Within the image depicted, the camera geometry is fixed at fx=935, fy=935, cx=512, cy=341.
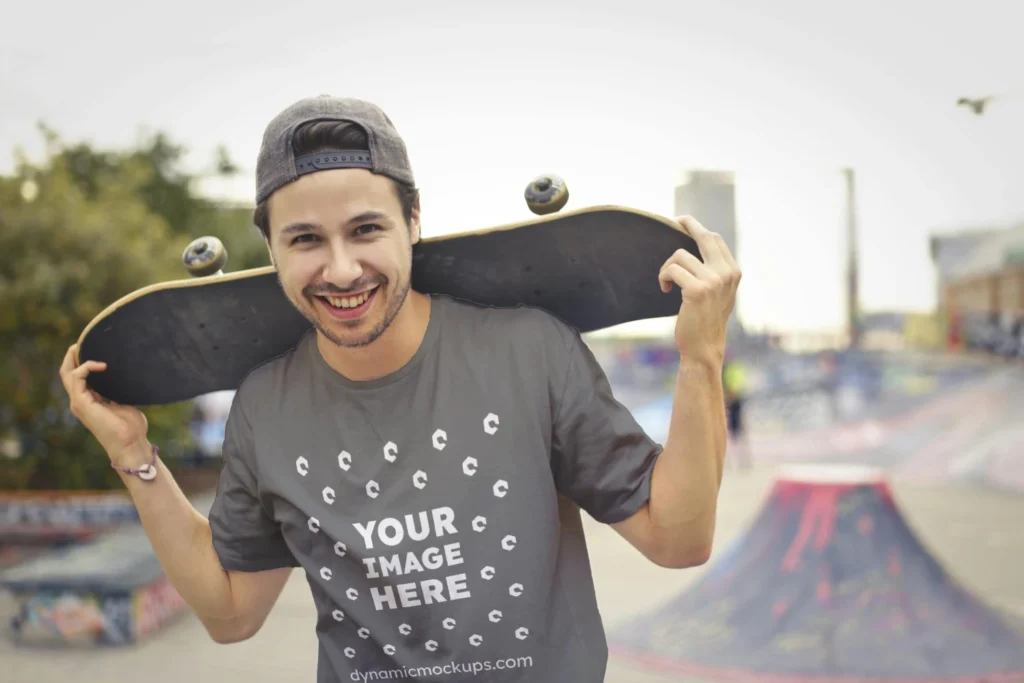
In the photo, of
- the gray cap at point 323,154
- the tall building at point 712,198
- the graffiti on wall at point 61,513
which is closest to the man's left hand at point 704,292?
the gray cap at point 323,154

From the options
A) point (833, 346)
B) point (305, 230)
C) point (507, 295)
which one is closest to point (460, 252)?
point (507, 295)

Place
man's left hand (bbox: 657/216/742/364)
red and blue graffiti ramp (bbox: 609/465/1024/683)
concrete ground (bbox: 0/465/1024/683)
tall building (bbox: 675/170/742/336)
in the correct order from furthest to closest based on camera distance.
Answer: concrete ground (bbox: 0/465/1024/683) < red and blue graffiti ramp (bbox: 609/465/1024/683) < tall building (bbox: 675/170/742/336) < man's left hand (bbox: 657/216/742/364)

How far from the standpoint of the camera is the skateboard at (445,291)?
4.91 feet

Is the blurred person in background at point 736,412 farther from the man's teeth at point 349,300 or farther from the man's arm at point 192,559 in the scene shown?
the man's teeth at point 349,300

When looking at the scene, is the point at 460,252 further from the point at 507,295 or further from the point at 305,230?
the point at 305,230

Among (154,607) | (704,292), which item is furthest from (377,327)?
(154,607)

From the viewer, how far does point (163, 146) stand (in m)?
12.1

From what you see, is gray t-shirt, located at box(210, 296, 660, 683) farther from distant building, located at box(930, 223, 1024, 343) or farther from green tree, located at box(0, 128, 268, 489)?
distant building, located at box(930, 223, 1024, 343)

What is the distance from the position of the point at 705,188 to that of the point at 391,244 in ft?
3.71

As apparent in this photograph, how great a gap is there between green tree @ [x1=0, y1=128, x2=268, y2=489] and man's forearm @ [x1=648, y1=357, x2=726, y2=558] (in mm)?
7695

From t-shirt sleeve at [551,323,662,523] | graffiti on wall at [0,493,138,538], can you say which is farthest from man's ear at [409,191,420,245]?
graffiti on wall at [0,493,138,538]

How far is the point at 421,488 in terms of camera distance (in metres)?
1.42

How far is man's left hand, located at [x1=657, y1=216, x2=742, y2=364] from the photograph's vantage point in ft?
4.45

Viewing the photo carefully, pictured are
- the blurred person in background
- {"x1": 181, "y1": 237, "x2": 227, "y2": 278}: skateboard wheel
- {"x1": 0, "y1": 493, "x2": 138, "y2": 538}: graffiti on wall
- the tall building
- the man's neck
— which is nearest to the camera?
the man's neck
